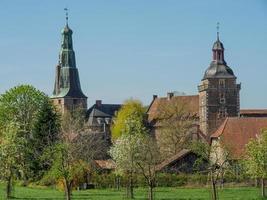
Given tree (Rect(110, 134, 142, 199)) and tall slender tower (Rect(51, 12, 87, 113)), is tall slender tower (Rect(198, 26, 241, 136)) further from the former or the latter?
tree (Rect(110, 134, 142, 199))

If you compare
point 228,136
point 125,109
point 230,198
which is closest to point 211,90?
point 125,109

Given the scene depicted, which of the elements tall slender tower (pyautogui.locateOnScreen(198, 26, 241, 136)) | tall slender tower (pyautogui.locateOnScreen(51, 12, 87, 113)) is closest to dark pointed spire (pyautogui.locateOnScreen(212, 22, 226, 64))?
tall slender tower (pyautogui.locateOnScreen(198, 26, 241, 136))

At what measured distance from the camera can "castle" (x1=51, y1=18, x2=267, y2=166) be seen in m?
83.4

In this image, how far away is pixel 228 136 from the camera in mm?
81250

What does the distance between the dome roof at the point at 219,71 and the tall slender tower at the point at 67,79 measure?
35.0 meters

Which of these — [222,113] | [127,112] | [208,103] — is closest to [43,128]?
[127,112]

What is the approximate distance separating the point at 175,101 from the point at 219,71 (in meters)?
15.9

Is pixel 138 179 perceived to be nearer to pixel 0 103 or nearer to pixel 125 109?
pixel 0 103

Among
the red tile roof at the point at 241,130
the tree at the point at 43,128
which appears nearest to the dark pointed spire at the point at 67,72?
the tree at the point at 43,128

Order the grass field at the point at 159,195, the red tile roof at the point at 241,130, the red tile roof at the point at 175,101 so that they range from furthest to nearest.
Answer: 1. the red tile roof at the point at 175,101
2. the red tile roof at the point at 241,130
3. the grass field at the point at 159,195

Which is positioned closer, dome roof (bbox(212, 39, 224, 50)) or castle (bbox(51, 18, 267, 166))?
castle (bbox(51, 18, 267, 166))

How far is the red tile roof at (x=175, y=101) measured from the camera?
115250 millimetres

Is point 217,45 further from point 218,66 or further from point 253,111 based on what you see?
point 253,111

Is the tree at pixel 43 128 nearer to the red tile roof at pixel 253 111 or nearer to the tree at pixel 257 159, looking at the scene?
the tree at pixel 257 159
